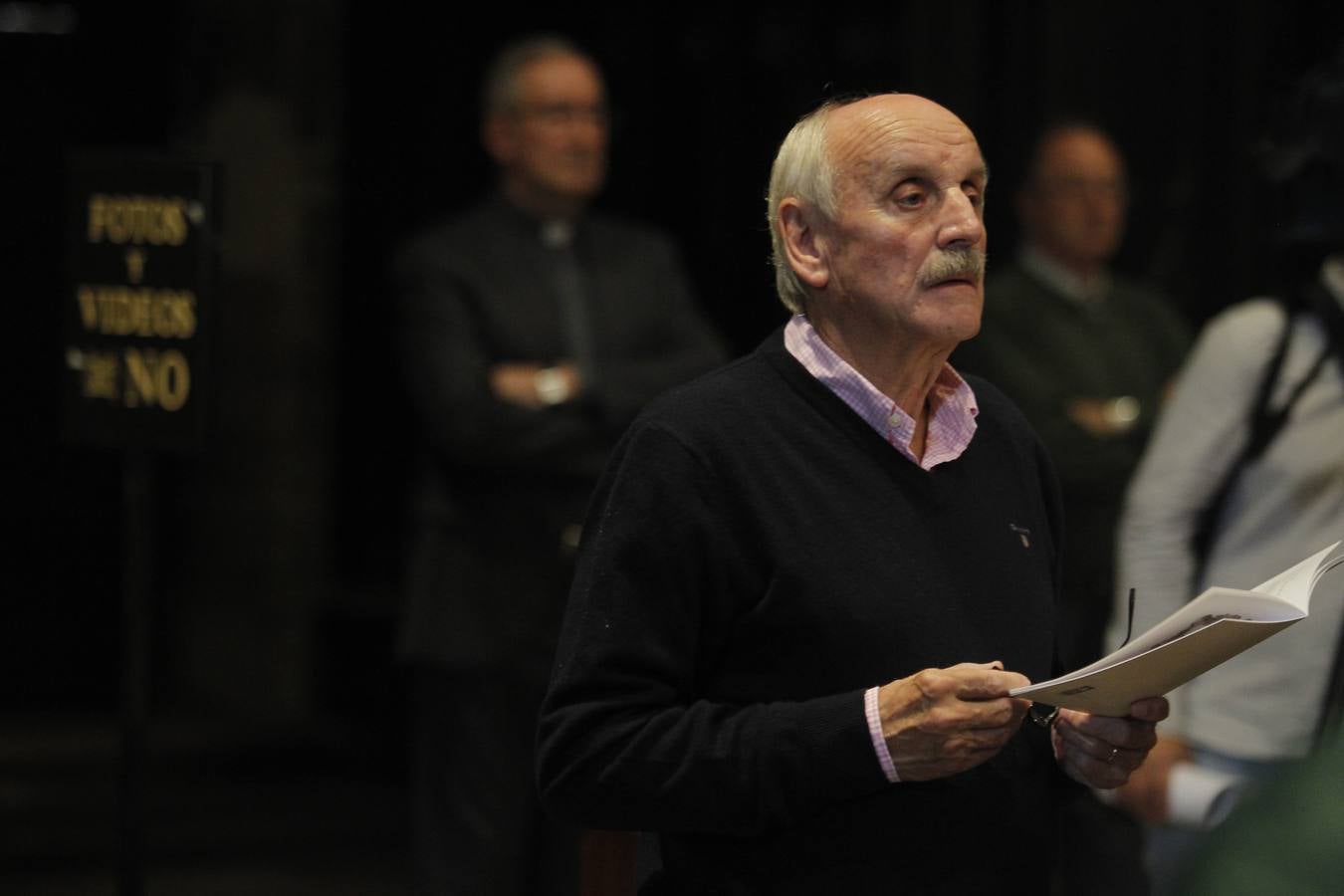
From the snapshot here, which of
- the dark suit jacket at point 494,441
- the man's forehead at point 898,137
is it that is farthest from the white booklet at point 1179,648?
the dark suit jacket at point 494,441

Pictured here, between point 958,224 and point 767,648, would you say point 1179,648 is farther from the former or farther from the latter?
point 958,224

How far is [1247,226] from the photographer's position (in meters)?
6.57

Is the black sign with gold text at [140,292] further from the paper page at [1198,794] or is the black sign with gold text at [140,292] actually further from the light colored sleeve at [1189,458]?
the paper page at [1198,794]

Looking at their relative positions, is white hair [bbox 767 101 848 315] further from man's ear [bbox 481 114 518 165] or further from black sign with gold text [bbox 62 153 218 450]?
man's ear [bbox 481 114 518 165]

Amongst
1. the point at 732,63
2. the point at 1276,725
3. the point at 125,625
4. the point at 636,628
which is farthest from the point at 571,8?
the point at 636,628

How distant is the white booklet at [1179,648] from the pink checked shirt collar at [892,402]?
0.39m

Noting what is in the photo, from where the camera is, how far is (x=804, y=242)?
9.40ft

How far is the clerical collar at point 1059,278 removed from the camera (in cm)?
568

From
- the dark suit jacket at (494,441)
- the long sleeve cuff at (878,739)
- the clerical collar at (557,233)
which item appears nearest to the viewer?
the long sleeve cuff at (878,739)

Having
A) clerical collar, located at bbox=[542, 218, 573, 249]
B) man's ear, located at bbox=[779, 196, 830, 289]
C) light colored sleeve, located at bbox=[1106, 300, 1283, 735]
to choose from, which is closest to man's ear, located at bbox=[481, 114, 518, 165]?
clerical collar, located at bbox=[542, 218, 573, 249]

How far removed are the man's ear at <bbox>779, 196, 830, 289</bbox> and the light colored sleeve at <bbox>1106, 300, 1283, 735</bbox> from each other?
1.05 metres

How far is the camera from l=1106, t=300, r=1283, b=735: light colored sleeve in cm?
362

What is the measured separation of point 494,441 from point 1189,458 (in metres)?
1.72

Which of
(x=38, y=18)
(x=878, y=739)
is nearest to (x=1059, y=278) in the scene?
(x=878, y=739)
